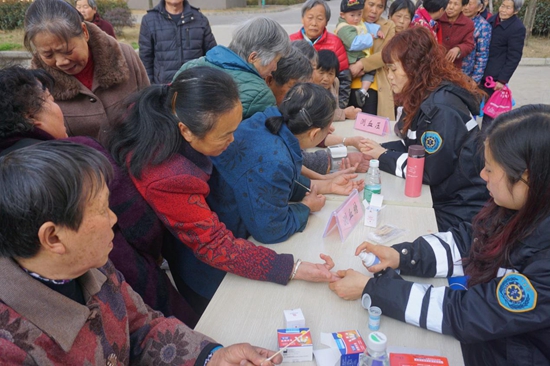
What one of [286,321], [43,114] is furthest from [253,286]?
[43,114]

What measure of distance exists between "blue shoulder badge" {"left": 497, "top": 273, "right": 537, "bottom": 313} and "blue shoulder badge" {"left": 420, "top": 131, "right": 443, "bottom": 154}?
→ 108 cm

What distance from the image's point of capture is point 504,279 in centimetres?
128

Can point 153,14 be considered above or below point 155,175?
above

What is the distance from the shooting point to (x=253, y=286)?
1.60 m

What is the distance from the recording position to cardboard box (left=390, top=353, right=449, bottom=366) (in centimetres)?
120

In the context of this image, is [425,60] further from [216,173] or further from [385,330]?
[385,330]

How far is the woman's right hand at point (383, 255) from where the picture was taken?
162 centimetres

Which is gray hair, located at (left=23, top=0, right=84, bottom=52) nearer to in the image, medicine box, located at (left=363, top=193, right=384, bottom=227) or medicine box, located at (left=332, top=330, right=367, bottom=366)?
medicine box, located at (left=363, top=193, right=384, bottom=227)

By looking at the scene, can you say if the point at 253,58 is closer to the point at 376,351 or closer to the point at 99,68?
the point at 99,68

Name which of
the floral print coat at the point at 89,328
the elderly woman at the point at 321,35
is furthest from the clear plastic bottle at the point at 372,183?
the elderly woman at the point at 321,35

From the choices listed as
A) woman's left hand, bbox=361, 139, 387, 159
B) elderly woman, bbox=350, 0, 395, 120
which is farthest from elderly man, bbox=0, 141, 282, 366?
elderly woman, bbox=350, 0, 395, 120

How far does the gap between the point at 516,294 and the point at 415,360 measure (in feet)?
1.15

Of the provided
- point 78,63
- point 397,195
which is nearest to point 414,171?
point 397,195

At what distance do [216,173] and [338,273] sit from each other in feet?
2.21
